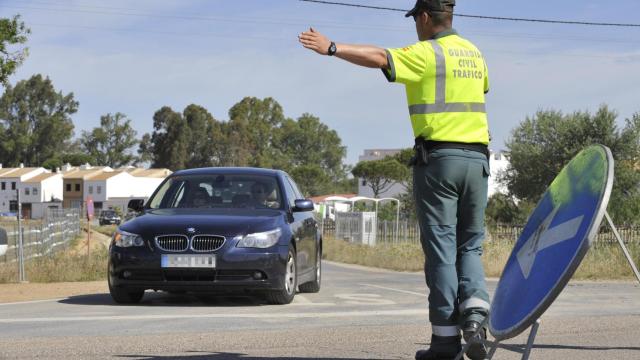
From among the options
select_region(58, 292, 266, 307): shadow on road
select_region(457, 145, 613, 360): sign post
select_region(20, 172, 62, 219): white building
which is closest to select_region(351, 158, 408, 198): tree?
select_region(20, 172, 62, 219): white building

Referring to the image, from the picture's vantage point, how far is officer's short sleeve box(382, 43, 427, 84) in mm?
5230

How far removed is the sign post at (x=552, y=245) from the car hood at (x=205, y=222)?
529cm

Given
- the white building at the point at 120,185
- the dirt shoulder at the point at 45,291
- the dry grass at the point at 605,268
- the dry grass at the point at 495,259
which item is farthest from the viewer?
the white building at the point at 120,185

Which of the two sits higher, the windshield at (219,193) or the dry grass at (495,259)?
the windshield at (219,193)

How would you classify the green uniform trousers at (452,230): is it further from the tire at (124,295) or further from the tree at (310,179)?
the tree at (310,179)

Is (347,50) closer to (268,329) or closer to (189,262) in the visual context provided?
(268,329)

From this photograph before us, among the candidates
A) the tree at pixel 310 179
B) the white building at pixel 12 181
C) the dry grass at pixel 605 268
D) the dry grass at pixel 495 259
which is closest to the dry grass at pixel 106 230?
the dry grass at pixel 495 259

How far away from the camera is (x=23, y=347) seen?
6.60 metres

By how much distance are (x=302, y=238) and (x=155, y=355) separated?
4.88 metres

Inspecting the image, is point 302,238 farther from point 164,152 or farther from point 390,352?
point 164,152

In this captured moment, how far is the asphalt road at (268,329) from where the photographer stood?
6387mm

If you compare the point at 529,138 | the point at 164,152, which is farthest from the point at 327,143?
the point at 529,138

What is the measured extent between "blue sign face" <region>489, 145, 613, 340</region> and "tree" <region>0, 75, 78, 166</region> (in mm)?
128719

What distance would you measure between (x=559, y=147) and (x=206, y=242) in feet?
169
